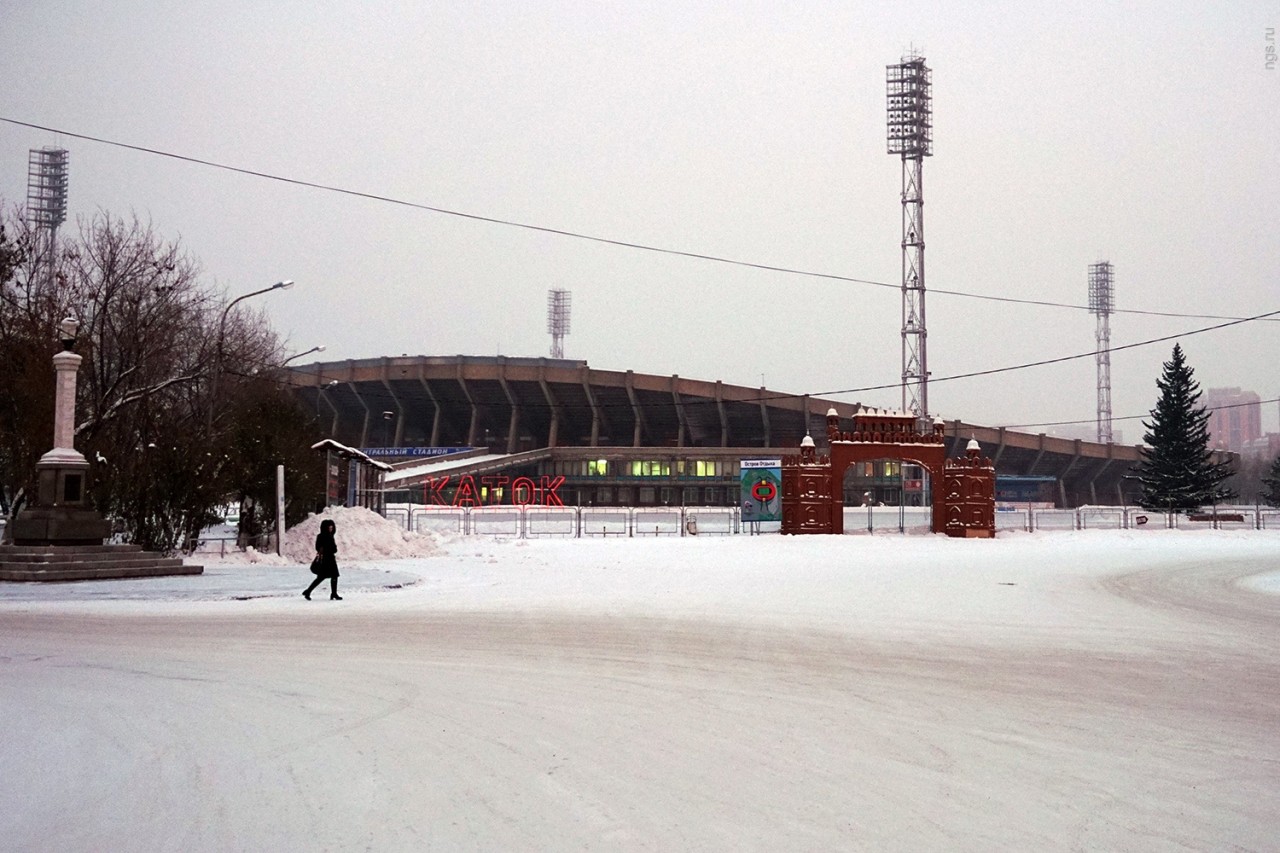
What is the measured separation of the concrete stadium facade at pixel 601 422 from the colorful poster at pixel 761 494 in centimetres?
3891

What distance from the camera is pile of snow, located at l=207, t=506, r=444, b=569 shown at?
24406mm

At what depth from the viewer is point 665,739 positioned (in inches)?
263

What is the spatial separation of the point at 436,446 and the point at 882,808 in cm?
9076

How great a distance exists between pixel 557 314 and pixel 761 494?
95998mm

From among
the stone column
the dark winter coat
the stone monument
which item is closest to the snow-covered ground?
the dark winter coat

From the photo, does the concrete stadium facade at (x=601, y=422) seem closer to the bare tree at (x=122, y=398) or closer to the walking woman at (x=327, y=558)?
the bare tree at (x=122, y=398)

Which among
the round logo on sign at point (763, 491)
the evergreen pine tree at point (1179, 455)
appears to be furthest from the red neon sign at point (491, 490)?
the evergreen pine tree at point (1179, 455)

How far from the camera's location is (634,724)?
717cm

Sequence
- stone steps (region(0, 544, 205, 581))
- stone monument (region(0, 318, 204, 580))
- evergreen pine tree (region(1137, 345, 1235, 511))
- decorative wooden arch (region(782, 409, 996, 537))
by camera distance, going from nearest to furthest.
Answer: stone steps (region(0, 544, 205, 581)) < stone monument (region(0, 318, 204, 580)) < decorative wooden arch (region(782, 409, 996, 537)) < evergreen pine tree (region(1137, 345, 1235, 511))

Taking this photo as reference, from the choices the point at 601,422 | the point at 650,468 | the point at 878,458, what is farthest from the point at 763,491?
the point at 601,422

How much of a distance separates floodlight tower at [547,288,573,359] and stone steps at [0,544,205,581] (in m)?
114

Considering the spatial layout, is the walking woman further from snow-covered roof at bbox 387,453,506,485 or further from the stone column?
snow-covered roof at bbox 387,453,506,485

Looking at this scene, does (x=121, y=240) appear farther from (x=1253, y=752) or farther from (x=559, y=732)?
(x=1253, y=752)

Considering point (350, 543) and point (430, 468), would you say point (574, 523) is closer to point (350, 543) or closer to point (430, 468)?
point (350, 543)
